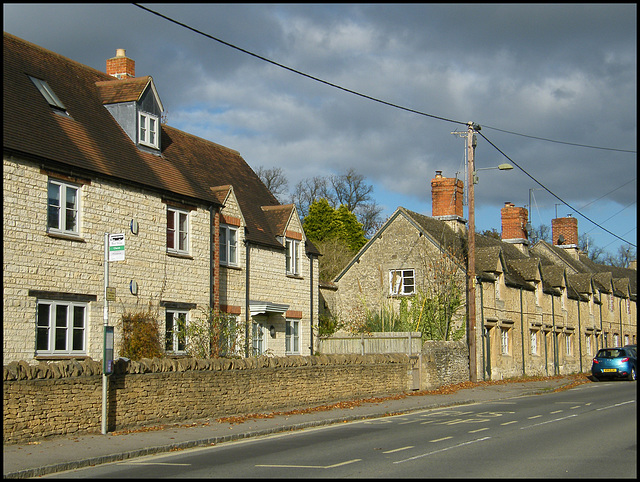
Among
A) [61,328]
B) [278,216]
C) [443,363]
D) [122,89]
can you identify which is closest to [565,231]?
[443,363]

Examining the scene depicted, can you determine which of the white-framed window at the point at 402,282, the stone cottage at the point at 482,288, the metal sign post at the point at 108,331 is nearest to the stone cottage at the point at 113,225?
the metal sign post at the point at 108,331

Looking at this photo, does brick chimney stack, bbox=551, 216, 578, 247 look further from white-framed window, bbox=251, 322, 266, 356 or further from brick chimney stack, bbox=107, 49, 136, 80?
brick chimney stack, bbox=107, 49, 136, 80

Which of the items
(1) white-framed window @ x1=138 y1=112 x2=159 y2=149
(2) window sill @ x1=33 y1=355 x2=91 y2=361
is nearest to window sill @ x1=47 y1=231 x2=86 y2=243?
(2) window sill @ x1=33 y1=355 x2=91 y2=361

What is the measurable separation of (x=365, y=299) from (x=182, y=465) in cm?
2574

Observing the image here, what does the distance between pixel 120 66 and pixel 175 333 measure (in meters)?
10.7

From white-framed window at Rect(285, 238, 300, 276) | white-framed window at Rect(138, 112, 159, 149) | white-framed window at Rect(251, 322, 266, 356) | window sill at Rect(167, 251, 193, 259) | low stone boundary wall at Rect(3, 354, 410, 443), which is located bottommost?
low stone boundary wall at Rect(3, 354, 410, 443)

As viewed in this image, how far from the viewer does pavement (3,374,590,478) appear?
1212 cm

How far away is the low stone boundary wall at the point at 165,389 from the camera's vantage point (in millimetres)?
14086

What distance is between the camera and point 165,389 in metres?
17.1

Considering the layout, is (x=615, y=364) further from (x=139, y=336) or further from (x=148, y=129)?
(x=148, y=129)

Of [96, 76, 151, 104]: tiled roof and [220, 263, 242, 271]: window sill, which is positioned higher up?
[96, 76, 151, 104]: tiled roof

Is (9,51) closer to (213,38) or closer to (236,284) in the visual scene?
(213,38)

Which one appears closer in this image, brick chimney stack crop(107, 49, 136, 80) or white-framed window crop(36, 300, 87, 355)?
white-framed window crop(36, 300, 87, 355)

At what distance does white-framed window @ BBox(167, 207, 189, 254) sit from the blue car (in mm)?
22128
